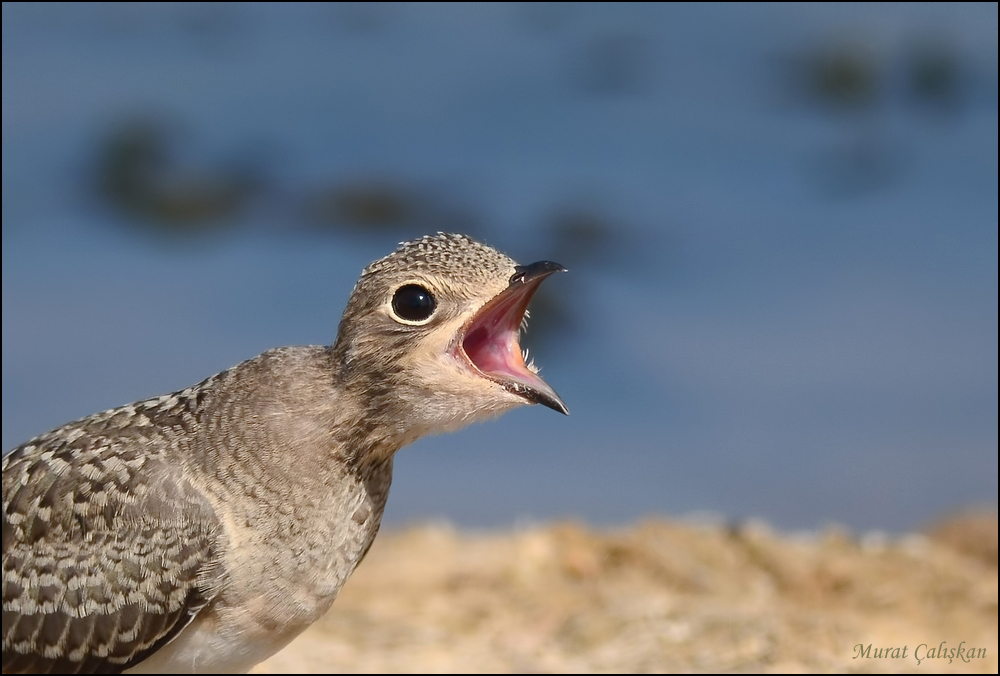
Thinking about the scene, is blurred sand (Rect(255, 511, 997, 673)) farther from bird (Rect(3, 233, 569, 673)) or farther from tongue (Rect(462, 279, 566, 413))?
tongue (Rect(462, 279, 566, 413))

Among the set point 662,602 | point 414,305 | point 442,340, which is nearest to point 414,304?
point 414,305

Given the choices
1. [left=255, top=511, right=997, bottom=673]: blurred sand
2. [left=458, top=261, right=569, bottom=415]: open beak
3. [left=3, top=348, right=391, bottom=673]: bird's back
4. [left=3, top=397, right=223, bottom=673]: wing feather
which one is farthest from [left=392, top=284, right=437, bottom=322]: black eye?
[left=255, top=511, right=997, bottom=673]: blurred sand

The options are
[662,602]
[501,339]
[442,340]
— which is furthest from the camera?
[662,602]

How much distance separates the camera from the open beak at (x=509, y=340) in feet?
19.0

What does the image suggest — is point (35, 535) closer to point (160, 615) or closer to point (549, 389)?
point (160, 615)

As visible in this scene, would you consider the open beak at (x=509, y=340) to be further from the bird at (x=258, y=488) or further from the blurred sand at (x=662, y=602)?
the blurred sand at (x=662, y=602)

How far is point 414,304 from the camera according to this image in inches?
232

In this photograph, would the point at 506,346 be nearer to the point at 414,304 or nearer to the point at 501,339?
the point at 501,339

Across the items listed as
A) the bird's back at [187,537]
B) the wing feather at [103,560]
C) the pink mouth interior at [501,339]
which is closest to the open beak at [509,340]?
the pink mouth interior at [501,339]

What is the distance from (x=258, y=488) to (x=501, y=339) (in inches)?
57.5

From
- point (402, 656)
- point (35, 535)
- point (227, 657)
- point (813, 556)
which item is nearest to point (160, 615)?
point (227, 657)

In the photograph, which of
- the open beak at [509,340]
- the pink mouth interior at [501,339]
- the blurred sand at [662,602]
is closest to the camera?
the open beak at [509,340]

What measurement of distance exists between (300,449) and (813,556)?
5812 millimetres

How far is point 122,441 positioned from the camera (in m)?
6.29
